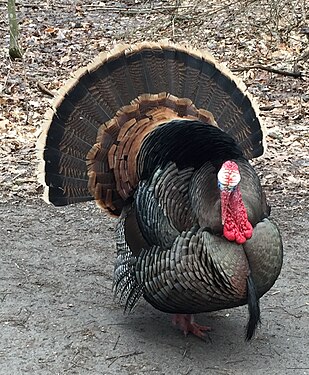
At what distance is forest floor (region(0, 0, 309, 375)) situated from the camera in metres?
3.98

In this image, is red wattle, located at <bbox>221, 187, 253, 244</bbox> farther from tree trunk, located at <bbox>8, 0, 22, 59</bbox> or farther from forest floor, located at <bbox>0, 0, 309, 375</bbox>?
tree trunk, located at <bbox>8, 0, 22, 59</bbox>

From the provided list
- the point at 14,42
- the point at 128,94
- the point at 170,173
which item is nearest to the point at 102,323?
the point at 170,173

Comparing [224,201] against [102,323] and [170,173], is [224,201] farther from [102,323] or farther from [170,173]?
[102,323]

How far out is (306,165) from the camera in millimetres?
6934

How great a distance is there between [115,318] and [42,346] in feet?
1.70

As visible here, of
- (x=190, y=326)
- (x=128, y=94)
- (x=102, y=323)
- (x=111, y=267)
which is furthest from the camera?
(x=111, y=267)

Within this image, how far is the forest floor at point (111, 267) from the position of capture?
398 centimetres

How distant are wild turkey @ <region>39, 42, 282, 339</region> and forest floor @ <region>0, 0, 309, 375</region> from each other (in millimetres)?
236

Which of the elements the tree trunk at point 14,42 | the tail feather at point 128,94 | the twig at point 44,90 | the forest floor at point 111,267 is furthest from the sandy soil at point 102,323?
the tree trunk at point 14,42

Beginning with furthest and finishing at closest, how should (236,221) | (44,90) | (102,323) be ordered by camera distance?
1. (44,90)
2. (102,323)
3. (236,221)

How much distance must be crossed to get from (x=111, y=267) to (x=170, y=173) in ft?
4.50

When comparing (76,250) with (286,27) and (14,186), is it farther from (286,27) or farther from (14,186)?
(286,27)

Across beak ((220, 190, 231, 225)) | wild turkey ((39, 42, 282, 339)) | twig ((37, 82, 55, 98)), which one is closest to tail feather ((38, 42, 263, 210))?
wild turkey ((39, 42, 282, 339))

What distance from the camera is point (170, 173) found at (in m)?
3.93
